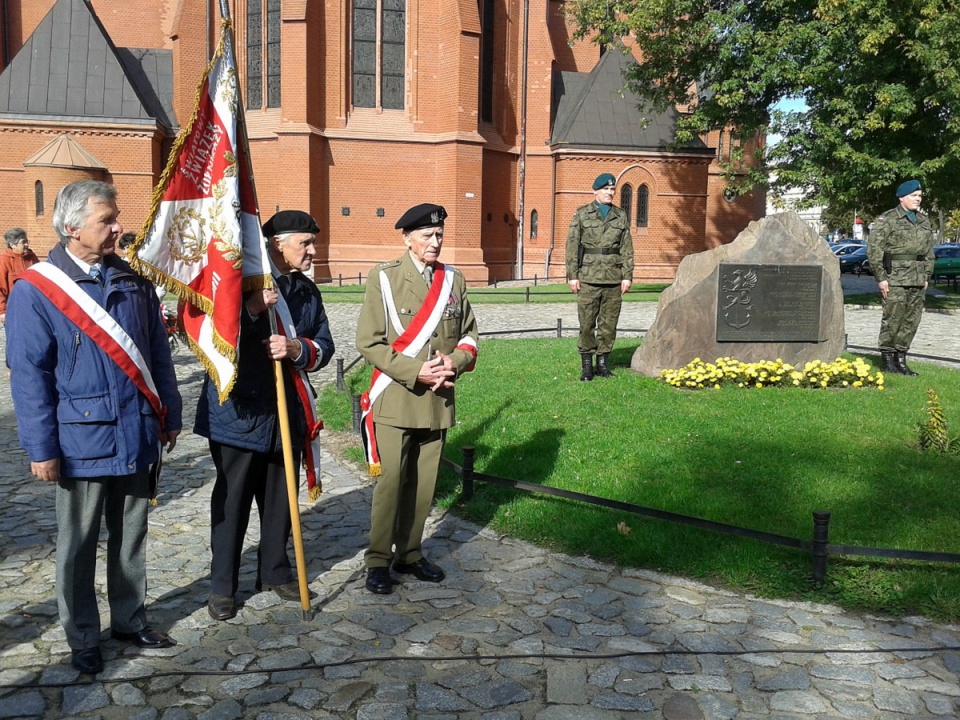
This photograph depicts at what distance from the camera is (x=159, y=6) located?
32.6 meters

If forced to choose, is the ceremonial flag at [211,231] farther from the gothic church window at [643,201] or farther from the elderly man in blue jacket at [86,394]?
the gothic church window at [643,201]

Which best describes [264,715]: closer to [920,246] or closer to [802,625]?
[802,625]

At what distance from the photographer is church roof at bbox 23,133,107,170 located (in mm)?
A: 26859

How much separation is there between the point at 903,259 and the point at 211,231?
8.93 m

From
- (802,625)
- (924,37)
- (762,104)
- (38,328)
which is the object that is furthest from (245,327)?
(762,104)

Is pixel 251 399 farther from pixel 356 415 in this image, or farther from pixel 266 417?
pixel 356 415

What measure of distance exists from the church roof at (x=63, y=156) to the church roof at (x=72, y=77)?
0.97 metres

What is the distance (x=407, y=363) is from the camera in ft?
15.3

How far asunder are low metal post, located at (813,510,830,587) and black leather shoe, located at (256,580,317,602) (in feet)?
9.05

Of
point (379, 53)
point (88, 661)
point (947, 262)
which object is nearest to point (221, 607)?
point (88, 661)

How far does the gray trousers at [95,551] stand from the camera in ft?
12.5

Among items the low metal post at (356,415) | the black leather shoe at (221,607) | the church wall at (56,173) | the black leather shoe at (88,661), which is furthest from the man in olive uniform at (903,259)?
the church wall at (56,173)

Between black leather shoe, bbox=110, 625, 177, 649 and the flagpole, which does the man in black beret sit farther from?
black leather shoe, bbox=110, 625, 177, 649

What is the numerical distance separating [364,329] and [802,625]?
9.06ft
